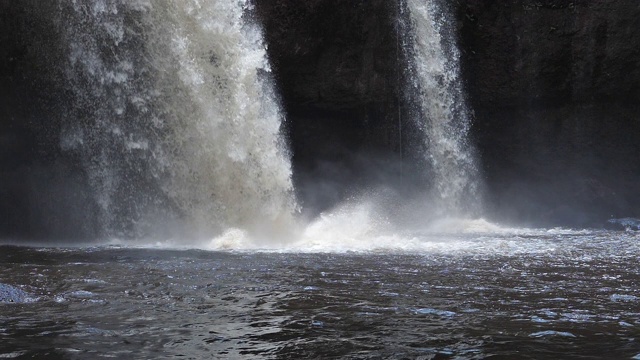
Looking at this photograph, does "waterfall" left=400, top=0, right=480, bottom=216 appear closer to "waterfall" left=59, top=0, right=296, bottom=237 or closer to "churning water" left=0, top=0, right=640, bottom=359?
"churning water" left=0, top=0, right=640, bottom=359

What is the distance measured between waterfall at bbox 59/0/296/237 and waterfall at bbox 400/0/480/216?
4.16m

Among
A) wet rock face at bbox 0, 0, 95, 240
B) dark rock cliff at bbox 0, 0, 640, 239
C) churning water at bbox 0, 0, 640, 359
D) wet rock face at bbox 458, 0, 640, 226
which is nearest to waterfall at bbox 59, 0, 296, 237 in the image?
churning water at bbox 0, 0, 640, 359

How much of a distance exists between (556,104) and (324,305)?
42.0 feet

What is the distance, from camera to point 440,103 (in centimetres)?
1716

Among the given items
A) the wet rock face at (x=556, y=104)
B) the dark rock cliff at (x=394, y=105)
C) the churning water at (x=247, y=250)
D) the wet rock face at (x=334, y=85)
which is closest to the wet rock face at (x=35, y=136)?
the dark rock cliff at (x=394, y=105)

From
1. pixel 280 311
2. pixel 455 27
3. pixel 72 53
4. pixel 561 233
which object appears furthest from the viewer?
pixel 455 27

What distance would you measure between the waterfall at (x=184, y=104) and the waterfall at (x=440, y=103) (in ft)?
13.6

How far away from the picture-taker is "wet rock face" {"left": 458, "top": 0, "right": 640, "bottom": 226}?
56.6 ft

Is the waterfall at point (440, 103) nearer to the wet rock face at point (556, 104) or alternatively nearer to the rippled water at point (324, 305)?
the wet rock face at point (556, 104)

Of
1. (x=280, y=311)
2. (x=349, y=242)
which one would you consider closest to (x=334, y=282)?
(x=280, y=311)

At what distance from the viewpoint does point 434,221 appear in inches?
687

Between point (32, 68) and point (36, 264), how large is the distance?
5591 mm

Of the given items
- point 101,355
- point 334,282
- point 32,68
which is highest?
point 32,68

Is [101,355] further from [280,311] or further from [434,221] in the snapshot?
[434,221]
